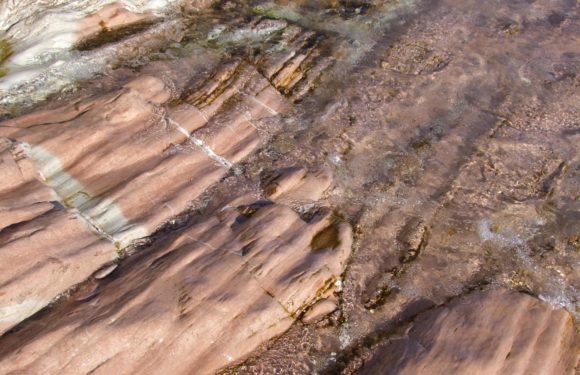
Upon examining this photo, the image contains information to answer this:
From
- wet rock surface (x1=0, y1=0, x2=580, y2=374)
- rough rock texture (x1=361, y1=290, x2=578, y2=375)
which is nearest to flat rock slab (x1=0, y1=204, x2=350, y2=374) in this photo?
wet rock surface (x1=0, y1=0, x2=580, y2=374)

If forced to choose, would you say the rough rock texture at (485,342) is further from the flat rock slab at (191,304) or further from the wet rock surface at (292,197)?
the flat rock slab at (191,304)

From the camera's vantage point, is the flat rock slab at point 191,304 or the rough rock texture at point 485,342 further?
the rough rock texture at point 485,342

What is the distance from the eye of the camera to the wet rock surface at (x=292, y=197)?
6.79 meters

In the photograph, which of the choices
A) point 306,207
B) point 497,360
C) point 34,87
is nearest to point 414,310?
point 497,360

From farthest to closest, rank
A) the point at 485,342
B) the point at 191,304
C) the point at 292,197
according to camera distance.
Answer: the point at 292,197
the point at 485,342
the point at 191,304

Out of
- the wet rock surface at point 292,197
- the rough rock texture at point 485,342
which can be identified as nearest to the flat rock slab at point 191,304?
the wet rock surface at point 292,197

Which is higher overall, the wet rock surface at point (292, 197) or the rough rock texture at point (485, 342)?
the wet rock surface at point (292, 197)

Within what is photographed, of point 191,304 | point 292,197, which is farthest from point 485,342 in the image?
point 191,304

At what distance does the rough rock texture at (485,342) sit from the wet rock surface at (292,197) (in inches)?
1.1

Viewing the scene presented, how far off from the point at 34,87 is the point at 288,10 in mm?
5983

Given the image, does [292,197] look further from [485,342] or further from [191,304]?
[485,342]

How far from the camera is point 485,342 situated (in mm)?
6961

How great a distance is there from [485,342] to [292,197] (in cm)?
351

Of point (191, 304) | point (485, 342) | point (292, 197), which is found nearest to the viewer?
point (191, 304)
